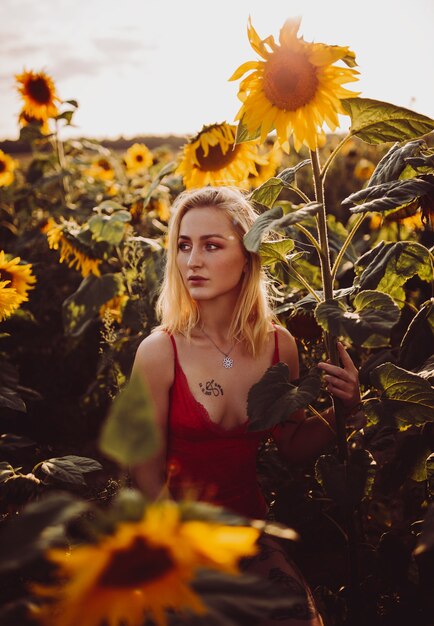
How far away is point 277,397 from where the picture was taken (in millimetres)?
1298

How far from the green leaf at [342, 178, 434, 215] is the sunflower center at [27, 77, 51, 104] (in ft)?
→ 10.9

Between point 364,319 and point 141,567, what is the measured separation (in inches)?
29.9

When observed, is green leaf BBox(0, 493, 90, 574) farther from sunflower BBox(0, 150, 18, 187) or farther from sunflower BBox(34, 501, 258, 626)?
sunflower BBox(0, 150, 18, 187)

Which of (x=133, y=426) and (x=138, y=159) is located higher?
(x=138, y=159)

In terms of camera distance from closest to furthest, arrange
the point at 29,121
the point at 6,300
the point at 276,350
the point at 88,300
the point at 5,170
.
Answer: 1. the point at 276,350
2. the point at 6,300
3. the point at 88,300
4. the point at 29,121
5. the point at 5,170

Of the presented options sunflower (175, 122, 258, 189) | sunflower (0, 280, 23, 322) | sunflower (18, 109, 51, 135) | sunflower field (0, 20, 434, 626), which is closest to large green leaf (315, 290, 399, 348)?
sunflower field (0, 20, 434, 626)

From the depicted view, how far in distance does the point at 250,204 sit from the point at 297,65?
66 centimetres

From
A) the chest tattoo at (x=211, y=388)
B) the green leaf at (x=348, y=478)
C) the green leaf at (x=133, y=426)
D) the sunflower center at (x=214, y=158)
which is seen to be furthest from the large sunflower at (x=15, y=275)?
the green leaf at (x=133, y=426)

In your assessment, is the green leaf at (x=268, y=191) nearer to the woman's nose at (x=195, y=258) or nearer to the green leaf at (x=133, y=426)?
the woman's nose at (x=195, y=258)

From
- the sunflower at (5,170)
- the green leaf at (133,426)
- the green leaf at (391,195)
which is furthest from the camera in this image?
the sunflower at (5,170)

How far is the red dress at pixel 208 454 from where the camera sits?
1.71 metres

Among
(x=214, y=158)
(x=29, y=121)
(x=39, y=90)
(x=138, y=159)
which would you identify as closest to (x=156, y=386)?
(x=214, y=158)

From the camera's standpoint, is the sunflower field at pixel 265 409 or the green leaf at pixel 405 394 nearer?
the sunflower field at pixel 265 409

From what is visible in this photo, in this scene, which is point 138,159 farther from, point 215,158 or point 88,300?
point 215,158
